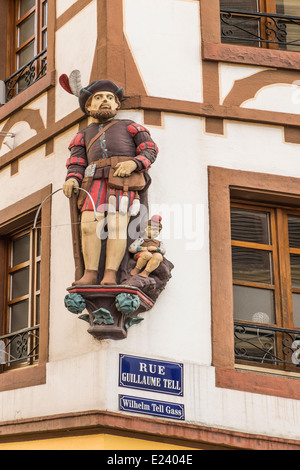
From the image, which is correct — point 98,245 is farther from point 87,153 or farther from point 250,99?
point 250,99

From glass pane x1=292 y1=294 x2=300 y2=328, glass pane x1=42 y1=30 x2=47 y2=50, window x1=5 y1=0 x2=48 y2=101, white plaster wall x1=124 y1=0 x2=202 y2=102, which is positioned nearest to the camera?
glass pane x1=292 y1=294 x2=300 y2=328

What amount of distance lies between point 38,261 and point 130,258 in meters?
1.75

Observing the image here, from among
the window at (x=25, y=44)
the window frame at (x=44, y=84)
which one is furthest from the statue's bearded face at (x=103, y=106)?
the window at (x=25, y=44)

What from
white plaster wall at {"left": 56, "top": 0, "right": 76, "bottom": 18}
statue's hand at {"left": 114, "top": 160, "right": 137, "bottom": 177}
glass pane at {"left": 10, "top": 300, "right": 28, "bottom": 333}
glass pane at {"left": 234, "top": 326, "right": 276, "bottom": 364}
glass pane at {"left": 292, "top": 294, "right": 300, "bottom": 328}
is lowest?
glass pane at {"left": 234, "top": 326, "right": 276, "bottom": 364}

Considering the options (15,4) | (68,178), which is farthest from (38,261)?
(15,4)

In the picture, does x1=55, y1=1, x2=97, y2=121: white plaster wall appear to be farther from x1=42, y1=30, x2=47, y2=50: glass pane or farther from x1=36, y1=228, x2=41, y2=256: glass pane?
x1=36, y1=228, x2=41, y2=256: glass pane

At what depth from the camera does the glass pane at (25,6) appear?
14.7m

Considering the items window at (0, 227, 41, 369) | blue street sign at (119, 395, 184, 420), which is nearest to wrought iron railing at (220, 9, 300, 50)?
window at (0, 227, 41, 369)

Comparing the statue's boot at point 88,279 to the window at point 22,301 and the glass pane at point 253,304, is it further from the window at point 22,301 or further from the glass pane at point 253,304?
the glass pane at point 253,304

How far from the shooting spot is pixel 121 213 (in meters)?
11.6

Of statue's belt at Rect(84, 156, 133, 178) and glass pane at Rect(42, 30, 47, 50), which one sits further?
glass pane at Rect(42, 30, 47, 50)

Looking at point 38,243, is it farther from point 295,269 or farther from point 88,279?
point 295,269

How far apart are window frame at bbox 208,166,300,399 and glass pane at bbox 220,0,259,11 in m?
2.10

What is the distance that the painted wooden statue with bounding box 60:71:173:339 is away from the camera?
11.3m
